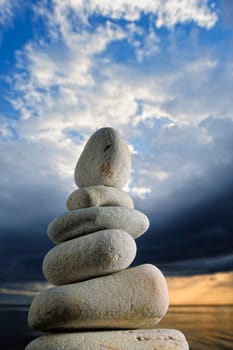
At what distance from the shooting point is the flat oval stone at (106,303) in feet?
22.7

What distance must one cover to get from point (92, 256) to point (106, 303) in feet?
2.55

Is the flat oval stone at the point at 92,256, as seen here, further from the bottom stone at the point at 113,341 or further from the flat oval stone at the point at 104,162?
the flat oval stone at the point at 104,162

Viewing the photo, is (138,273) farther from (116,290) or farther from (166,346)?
(166,346)

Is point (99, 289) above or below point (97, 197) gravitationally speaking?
below

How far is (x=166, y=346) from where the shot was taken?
23.1 ft

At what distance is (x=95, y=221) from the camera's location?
25.3ft

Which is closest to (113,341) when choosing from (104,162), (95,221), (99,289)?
(99,289)

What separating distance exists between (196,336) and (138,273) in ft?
59.0

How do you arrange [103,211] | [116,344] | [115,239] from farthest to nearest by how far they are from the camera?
[103,211] → [115,239] → [116,344]

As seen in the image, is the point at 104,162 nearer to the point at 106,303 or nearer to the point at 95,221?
the point at 95,221

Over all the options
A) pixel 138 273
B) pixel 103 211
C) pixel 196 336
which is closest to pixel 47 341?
pixel 138 273

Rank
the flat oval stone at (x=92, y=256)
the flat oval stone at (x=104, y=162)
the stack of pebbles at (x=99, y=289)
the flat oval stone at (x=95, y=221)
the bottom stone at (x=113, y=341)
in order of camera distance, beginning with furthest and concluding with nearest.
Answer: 1. the flat oval stone at (x=104, y=162)
2. the flat oval stone at (x=95, y=221)
3. the flat oval stone at (x=92, y=256)
4. the stack of pebbles at (x=99, y=289)
5. the bottom stone at (x=113, y=341)

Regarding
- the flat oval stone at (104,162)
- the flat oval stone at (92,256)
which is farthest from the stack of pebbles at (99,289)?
the flat oval stone at (104,162)

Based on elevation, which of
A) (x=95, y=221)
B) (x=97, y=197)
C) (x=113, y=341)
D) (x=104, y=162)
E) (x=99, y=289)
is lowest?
(x=113, y=341)
